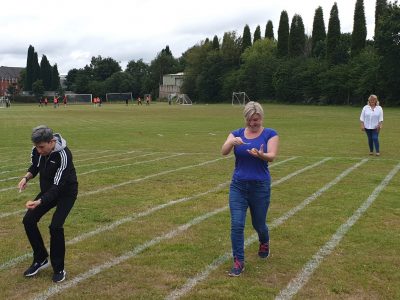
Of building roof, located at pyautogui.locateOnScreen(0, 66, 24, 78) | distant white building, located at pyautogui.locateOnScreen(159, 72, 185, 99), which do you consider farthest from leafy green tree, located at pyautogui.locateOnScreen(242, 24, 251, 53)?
building roof, located at pyautogui.locateOnScreen(0, 66, 24, 78)

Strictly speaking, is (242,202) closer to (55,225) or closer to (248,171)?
(248,171)

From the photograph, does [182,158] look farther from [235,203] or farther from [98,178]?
[235,203]

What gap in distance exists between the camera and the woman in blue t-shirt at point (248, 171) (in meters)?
5.02

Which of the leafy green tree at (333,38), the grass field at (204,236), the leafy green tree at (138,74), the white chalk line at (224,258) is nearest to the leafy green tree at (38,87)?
the leafy green tree at (138,74)

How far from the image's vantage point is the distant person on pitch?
486cm

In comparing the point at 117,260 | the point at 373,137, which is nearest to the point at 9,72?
the point at 373,137

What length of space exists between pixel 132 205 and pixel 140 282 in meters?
3.48

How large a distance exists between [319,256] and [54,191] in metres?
3.13

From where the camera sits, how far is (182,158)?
1468cm

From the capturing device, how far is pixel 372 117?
1468cm

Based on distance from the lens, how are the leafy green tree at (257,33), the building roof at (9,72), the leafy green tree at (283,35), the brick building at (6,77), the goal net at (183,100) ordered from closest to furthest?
1. the leafy green tree at (283,35)
2. the goal net at (183,100)
3. the leafy green tree at (257,33)
4. the brick building at (6,77)
5. the building roof at (9,72)

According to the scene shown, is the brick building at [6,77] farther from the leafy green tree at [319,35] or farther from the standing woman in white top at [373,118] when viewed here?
the standing woman in white top at [373,118]

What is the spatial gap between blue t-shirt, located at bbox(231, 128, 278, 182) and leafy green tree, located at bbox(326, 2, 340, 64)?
73.7m

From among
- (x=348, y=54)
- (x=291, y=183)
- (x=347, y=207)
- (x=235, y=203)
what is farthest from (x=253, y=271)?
(x=348, y=54)
